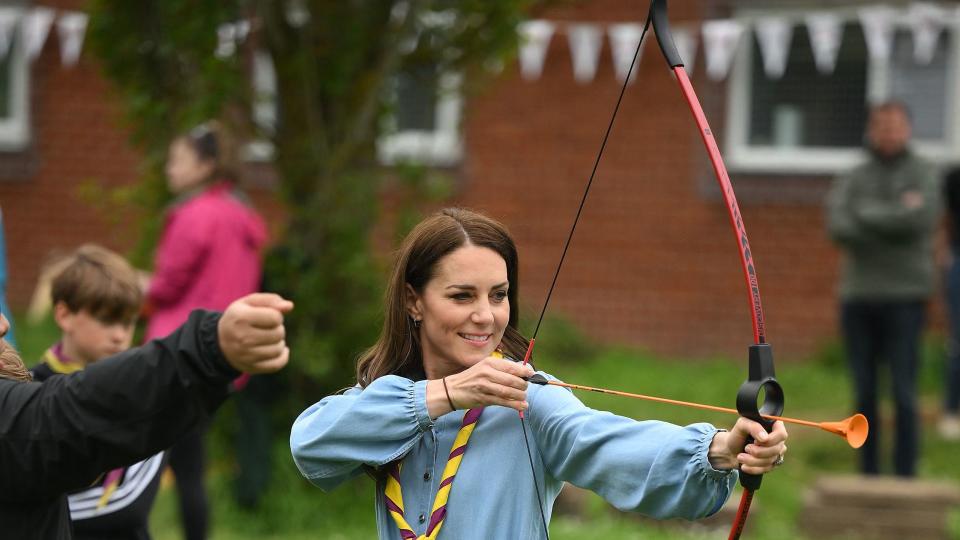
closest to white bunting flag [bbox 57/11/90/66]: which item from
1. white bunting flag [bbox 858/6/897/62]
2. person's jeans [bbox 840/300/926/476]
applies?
white bunting flag [bbox 858/6/897/62]

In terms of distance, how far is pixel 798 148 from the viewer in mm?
9523

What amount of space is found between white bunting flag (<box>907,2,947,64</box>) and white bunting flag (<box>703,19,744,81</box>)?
1136mm

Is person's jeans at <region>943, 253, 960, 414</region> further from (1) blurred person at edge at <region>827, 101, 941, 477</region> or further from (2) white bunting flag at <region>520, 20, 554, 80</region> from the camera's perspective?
(2) white bunting flag at <region>520, 20, 554, 80</region>

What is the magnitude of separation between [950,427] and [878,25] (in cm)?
268

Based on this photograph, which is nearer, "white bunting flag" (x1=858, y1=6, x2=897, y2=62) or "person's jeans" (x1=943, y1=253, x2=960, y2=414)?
"person's jeans" (x1=943, y1=253, x2=960, y2=414)

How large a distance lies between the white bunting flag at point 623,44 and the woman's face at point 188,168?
4.34 m

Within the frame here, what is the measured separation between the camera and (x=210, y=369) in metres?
2.01

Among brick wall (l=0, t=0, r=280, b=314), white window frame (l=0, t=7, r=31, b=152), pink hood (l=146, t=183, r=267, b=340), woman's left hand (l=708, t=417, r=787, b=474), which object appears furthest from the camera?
white window frame (l=0, t=7, r=31, b=152)

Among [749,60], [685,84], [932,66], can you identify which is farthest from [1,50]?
[685,84]

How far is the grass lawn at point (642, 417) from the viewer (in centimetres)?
596

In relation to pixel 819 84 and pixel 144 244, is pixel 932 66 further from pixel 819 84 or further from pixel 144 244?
pixel 144 244

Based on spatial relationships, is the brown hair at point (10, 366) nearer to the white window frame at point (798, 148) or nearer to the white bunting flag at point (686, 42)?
the white bunting flag at point (686, 42)

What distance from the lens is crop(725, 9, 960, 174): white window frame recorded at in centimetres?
909

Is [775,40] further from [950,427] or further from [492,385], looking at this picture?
[492,385]
